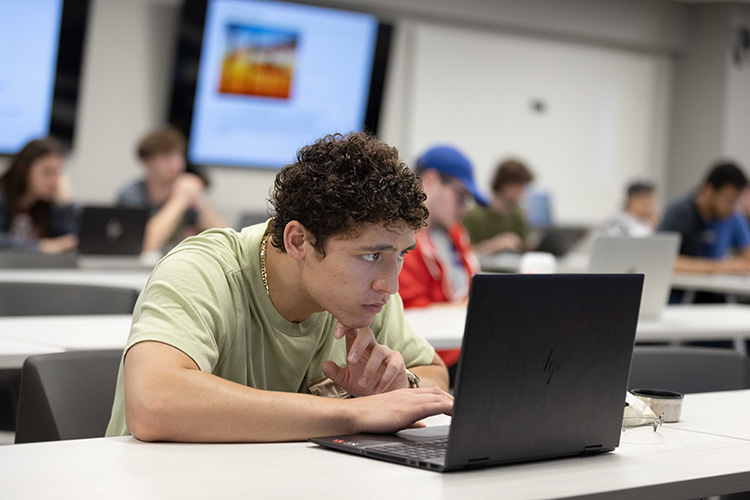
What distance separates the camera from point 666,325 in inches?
117

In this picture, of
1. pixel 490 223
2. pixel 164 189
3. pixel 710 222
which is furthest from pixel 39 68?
pixel 710 222

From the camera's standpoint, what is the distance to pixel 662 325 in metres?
2.96

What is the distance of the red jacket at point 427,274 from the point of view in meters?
2.89

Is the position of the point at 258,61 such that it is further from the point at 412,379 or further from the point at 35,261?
the point at 412,379

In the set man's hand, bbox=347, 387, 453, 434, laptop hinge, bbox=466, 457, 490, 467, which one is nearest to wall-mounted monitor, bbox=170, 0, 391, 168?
man's hand, bbox=347, 387, 453, 434

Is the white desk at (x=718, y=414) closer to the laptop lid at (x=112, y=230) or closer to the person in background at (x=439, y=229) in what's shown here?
the person in background at (x=439, y=229)

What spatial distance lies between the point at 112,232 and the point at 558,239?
2.93 m

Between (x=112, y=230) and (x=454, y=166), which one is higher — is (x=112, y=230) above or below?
below

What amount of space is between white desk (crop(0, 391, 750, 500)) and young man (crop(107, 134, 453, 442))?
0.06 m

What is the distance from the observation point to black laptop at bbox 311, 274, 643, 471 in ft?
3.65

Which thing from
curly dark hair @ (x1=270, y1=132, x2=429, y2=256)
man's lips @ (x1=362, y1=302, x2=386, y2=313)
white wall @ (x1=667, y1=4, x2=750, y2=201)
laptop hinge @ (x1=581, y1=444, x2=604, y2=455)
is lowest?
laptop hinge @ (x1=581, y1=444, x2=604, y2=455)

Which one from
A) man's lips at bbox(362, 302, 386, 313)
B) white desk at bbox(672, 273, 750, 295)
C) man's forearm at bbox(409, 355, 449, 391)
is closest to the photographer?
man's lips at bbox(362, 302, 386, 313)

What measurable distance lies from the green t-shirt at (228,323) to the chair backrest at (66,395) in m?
0.11

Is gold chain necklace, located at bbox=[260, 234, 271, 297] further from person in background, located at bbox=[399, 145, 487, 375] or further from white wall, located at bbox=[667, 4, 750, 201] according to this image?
white wall, located at bbox=[667, 4, 750, 201]
